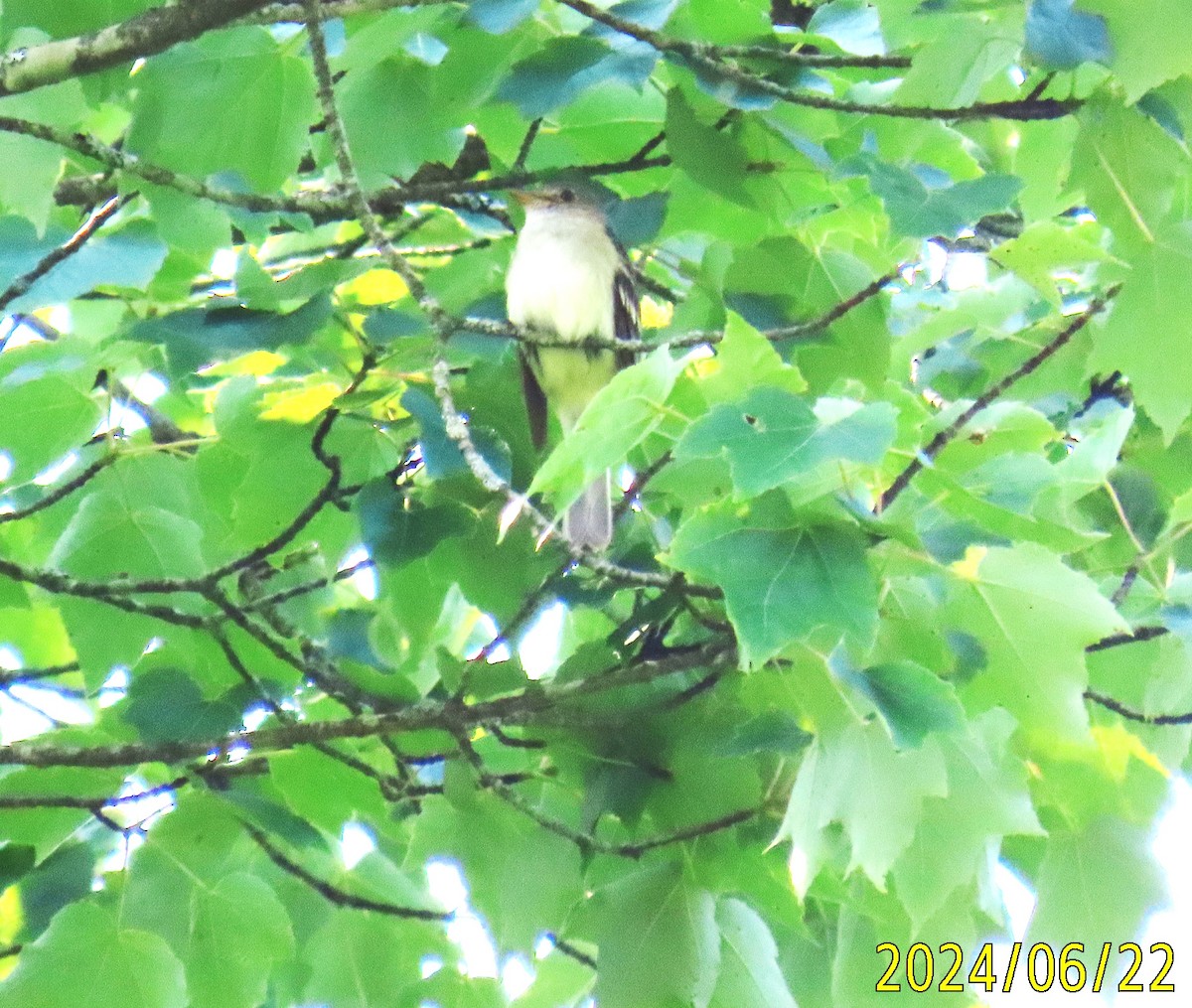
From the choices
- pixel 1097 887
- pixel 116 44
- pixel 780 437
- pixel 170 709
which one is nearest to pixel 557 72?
pixel 116 44

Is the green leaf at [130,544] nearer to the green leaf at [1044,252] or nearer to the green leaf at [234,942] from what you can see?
the green leaf at [234,942]

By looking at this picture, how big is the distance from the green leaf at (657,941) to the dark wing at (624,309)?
2.10 m

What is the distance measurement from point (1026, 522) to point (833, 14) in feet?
4.20

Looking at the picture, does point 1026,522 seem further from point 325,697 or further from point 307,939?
point 307,939

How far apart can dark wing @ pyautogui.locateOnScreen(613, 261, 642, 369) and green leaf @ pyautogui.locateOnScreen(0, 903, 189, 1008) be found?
242 centimetres

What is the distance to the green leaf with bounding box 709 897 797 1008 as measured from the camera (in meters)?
2.97

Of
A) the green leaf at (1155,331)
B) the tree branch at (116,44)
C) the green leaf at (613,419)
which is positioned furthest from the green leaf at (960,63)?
the tree branch at (116,44)

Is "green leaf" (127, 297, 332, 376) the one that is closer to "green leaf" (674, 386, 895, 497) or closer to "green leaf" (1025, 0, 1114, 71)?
"green leaf" (674, 386, 895, 497)

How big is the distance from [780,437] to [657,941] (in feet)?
4.46

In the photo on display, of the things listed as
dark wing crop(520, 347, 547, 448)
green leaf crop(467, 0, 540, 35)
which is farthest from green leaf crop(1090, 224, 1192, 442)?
dark wing crop(520, 347, 547, 448)

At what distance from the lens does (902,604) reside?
2.36 metres

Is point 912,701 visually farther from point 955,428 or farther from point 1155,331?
point 1155,331

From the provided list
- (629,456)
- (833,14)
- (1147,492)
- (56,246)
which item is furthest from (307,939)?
(833,14)

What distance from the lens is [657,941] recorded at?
113 inches
